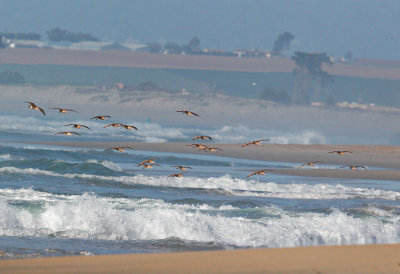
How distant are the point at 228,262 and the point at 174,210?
6.14m

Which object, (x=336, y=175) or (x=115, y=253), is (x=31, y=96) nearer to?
(x=336, y=175)

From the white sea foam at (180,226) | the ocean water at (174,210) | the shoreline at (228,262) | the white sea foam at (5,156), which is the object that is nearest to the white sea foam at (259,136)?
the white sea foam at (5,156)

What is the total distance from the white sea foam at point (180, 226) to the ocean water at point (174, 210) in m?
0.02

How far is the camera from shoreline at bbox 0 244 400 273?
63.0 ft

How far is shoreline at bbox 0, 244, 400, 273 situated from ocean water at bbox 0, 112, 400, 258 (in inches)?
36.3

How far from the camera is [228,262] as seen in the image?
20328 mm

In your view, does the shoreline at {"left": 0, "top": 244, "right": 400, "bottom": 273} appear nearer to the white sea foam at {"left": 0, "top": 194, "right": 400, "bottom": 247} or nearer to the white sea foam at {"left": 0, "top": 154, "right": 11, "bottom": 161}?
the white sea foam at {"left": 0, "top": 194, "right": 400, "bottom": 247}

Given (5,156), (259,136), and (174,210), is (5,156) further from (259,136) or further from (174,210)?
(259,136)

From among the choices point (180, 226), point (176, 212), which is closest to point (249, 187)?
point (176, 212)

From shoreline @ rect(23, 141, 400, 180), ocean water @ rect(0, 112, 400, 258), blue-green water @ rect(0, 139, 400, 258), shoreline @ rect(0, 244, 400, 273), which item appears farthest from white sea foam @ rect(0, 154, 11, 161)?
shoreline @ rect(0, 244, 400, 273)

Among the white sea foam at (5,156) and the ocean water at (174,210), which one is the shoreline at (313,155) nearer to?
the ocean water at (174,210)

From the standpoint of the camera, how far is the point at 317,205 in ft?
103

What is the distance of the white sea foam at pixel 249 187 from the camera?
34562 millimetres

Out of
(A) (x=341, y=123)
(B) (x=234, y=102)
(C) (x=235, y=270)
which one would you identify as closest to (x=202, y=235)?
(C) (x=235, y=270)
